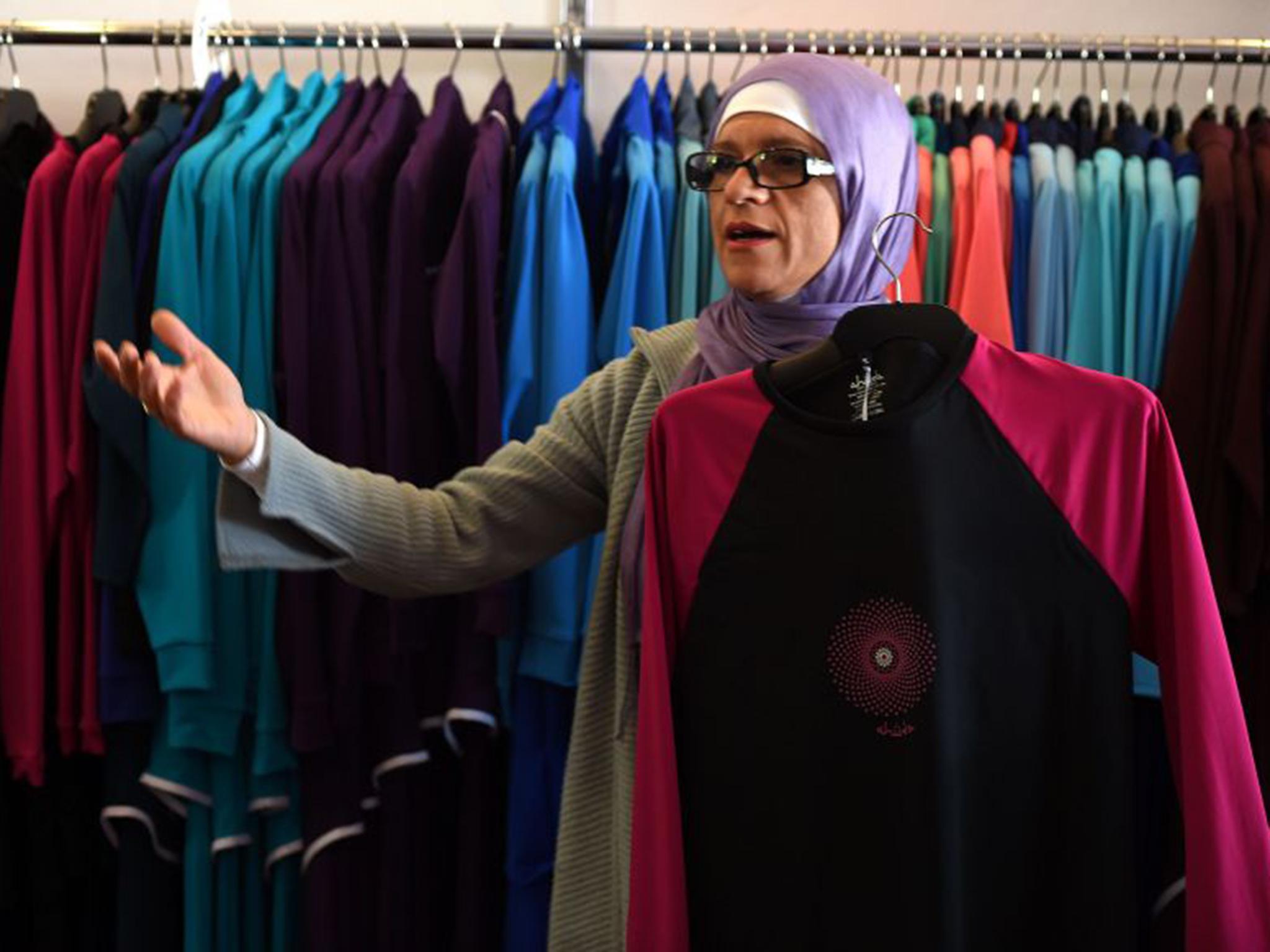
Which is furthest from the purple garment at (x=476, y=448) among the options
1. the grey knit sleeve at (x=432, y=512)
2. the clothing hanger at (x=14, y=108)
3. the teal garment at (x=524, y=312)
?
the clothing hanger at (x=14, y=108)

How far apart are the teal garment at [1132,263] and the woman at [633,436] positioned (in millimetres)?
596

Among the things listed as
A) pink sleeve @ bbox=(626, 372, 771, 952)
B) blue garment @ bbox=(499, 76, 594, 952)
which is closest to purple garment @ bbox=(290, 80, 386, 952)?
blue garment @ bbox=(499, 76, 594, 952)

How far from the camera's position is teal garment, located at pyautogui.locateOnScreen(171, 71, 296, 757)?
87.6 inches

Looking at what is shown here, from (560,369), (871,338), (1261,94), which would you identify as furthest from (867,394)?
(1261,94)

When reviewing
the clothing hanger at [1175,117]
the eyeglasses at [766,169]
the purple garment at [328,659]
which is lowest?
the purple garment at [328,659]

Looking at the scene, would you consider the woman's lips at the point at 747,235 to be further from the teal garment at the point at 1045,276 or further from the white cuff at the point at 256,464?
the teal garment at the point at 1045,276

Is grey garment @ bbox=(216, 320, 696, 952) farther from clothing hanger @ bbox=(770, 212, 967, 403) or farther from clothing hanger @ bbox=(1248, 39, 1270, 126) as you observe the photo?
clothing hanger @ bbox=(1248, 39, 1270, 126)

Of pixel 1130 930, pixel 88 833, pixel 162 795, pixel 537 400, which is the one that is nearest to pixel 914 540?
pixel 1130 930

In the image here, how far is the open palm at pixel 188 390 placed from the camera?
4.79 ft

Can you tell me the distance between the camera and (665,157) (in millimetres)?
2359

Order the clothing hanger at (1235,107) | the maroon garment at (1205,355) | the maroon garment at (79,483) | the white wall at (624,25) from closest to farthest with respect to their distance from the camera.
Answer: the maroon garment at (1205,355), the maroon garment at (79,483), the clothing hanger at (1235,107), the white wall at (624,25)

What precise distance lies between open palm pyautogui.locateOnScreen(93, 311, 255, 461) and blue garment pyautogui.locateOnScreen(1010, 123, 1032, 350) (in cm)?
119

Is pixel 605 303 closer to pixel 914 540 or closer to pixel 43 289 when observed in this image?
pixel 43 289

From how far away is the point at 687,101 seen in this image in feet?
8.11
